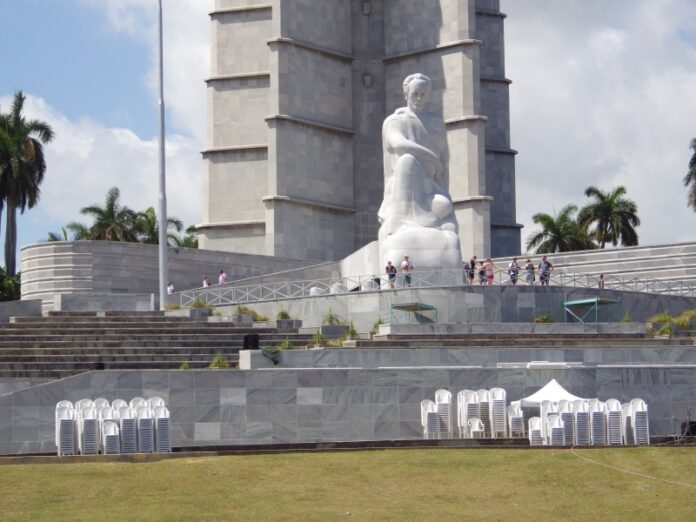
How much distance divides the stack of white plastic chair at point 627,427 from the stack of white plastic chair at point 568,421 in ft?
3.05

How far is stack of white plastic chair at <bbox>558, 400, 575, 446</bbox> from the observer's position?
25.6 metres

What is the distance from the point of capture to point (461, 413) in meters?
27.3

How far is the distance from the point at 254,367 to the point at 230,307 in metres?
10.5

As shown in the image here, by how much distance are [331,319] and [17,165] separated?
26.5 m

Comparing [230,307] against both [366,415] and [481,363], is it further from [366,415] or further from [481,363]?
[366,415]

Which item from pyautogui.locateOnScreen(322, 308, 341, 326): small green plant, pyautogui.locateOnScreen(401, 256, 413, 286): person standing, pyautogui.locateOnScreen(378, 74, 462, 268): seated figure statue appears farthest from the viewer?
pyautogui.locateOnScreen(378, 74, 462, 268): seated figure statue

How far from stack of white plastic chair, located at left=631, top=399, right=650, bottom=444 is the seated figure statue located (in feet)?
53.6

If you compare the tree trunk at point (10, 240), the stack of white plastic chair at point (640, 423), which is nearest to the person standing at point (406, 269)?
the stack of white plastic chair at point (640, 423)

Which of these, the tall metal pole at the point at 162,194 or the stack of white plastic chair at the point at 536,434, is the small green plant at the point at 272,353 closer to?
the stack of white plastic chair at the point at 536,434

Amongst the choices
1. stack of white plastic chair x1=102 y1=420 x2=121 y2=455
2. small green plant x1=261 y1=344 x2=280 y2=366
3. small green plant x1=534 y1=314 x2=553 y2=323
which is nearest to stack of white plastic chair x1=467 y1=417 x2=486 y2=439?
small green plant x1=261 y1=344 x2=280 y2=366

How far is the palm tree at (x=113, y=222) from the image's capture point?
70.1 metres

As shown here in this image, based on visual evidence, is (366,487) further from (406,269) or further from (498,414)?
(406,269)

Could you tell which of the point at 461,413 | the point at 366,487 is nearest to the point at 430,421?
the point at 461,413

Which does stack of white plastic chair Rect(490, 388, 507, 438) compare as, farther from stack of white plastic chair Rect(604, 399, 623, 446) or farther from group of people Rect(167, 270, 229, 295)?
group of people Rect(167, 270, 229, 295)
